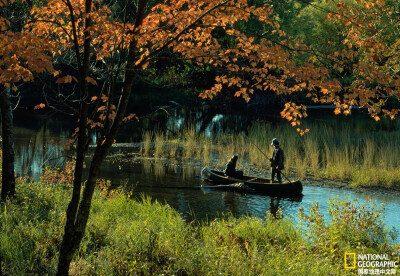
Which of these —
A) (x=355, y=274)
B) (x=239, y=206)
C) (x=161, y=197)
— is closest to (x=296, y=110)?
(x=355, y=274)

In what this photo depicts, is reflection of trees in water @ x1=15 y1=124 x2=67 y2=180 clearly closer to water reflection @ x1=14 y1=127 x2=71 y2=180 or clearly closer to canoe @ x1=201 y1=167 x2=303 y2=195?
water reflection @ x1=14 y1=127 x2=71 y2=180

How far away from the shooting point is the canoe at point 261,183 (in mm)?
16547

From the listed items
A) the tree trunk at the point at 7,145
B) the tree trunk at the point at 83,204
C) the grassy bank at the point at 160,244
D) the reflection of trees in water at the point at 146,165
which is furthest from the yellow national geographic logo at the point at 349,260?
the reflection of trees in water at the point at 146,165

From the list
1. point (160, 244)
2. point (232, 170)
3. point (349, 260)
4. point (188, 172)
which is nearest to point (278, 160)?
point (232, 170)

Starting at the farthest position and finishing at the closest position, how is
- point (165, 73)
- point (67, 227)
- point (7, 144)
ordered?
1. point (165, 73)
2. point (7, 144)
3. point (67, 227)

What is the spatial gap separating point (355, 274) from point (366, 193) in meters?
10.9

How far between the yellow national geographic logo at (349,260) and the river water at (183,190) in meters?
3.76

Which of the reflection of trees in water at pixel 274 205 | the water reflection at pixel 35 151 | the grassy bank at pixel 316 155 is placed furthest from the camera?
the water reflection at pixel 35 151

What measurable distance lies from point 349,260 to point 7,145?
7.60 m

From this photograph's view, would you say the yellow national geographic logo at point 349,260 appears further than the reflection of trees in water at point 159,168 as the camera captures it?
No

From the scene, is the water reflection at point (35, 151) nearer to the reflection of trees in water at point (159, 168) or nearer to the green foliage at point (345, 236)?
the reflection of trees in water at point (159, 168)

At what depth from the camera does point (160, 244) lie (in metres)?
7.36

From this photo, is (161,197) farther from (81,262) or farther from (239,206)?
(81,262)

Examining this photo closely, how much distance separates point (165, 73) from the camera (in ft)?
134
